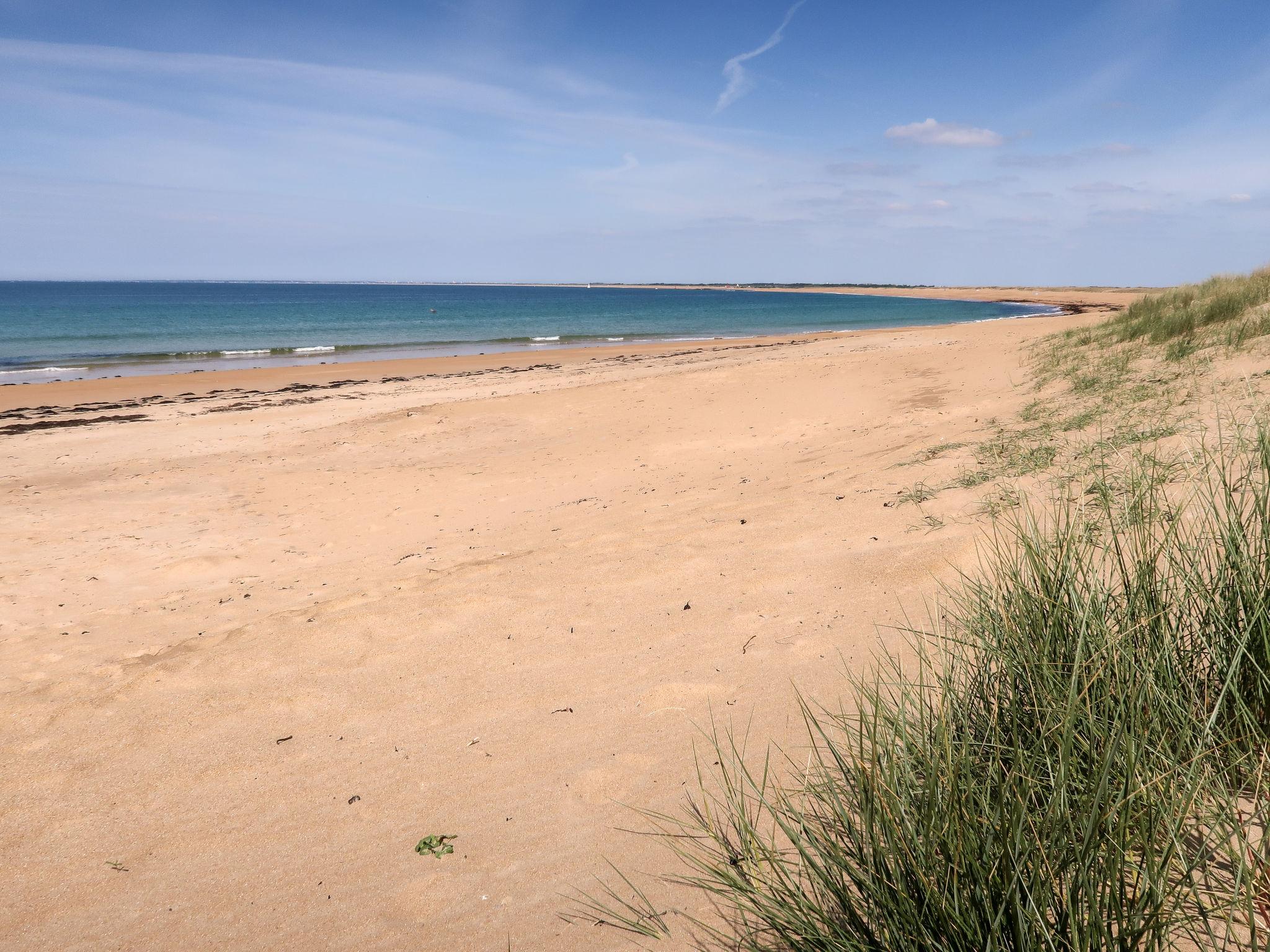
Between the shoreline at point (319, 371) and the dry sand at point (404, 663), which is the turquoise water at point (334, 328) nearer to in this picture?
the shoreline at point (319, 371)

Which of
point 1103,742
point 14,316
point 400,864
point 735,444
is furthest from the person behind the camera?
point 14,316

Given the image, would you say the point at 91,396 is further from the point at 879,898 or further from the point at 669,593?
the point at 879,898

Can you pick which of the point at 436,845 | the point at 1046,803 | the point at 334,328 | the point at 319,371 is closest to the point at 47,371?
the point at 319,371

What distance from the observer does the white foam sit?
25.3 meters

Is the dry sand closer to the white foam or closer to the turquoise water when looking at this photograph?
the white foam

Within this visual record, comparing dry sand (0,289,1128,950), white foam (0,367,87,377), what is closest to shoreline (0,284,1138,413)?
white foam (0,367,87,377)

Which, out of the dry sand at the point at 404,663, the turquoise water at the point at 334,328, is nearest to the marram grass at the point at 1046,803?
the dry sand at the point at 404,663

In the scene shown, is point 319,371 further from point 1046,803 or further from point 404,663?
point 1046,803

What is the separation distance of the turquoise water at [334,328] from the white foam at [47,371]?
0.08 metres

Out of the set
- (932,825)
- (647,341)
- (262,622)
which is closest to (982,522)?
(932,825)

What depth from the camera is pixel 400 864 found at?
8.81 ft

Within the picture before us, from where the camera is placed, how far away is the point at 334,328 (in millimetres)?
47156

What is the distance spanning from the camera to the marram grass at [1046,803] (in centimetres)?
141

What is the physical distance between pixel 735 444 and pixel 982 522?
587 centimetres
